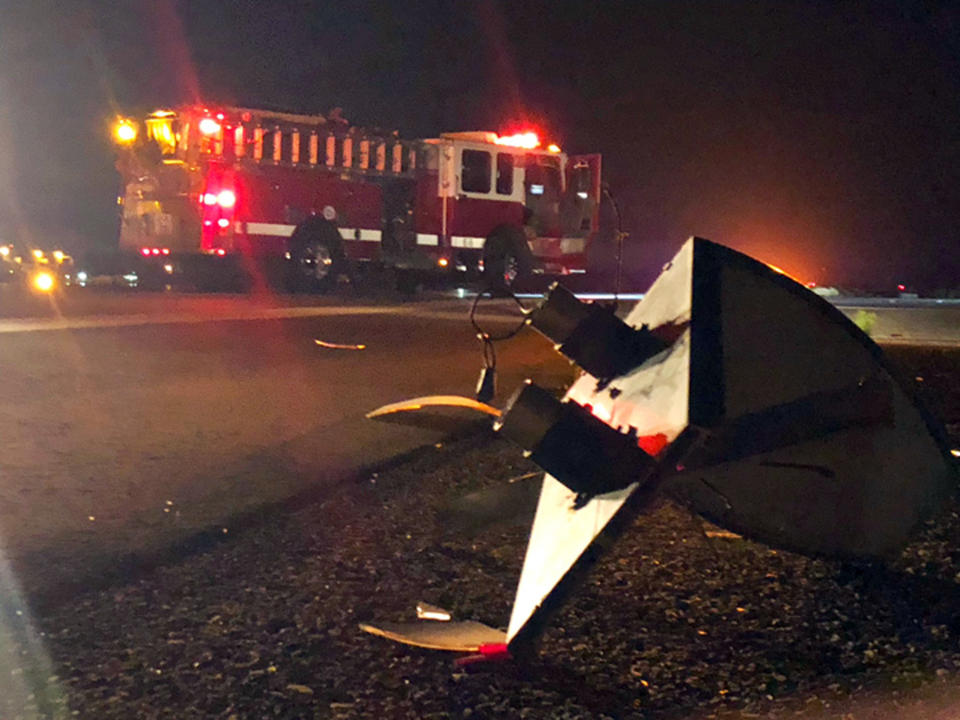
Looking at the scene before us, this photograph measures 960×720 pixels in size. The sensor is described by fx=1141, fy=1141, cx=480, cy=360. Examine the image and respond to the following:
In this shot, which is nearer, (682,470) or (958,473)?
(682,470)

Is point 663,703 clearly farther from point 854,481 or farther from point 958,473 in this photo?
point 958,473

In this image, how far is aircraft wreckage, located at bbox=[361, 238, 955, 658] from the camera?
3.13 m

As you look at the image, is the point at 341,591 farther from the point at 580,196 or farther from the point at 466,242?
the point at 580,196

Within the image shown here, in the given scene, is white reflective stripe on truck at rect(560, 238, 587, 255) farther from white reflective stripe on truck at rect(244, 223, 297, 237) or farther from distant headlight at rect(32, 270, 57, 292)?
distant headlight at rect(32, 270, 57, 292)

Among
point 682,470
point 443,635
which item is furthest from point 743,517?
point 443,635

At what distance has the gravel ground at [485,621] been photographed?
123 inches

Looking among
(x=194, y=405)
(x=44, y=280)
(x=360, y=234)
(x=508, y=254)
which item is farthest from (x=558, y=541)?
(x=44, y=280)

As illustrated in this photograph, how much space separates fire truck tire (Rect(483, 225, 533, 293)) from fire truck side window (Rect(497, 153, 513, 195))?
658mm

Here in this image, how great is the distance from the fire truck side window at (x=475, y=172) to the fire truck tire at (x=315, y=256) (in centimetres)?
255

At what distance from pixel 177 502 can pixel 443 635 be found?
2.18 m

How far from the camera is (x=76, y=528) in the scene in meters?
4.82

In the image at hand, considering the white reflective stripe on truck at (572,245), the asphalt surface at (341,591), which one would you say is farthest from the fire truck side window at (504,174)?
the asphalt surface at (341,591)

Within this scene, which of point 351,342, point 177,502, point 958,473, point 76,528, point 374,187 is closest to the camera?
point 958,473

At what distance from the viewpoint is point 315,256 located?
717 inches
